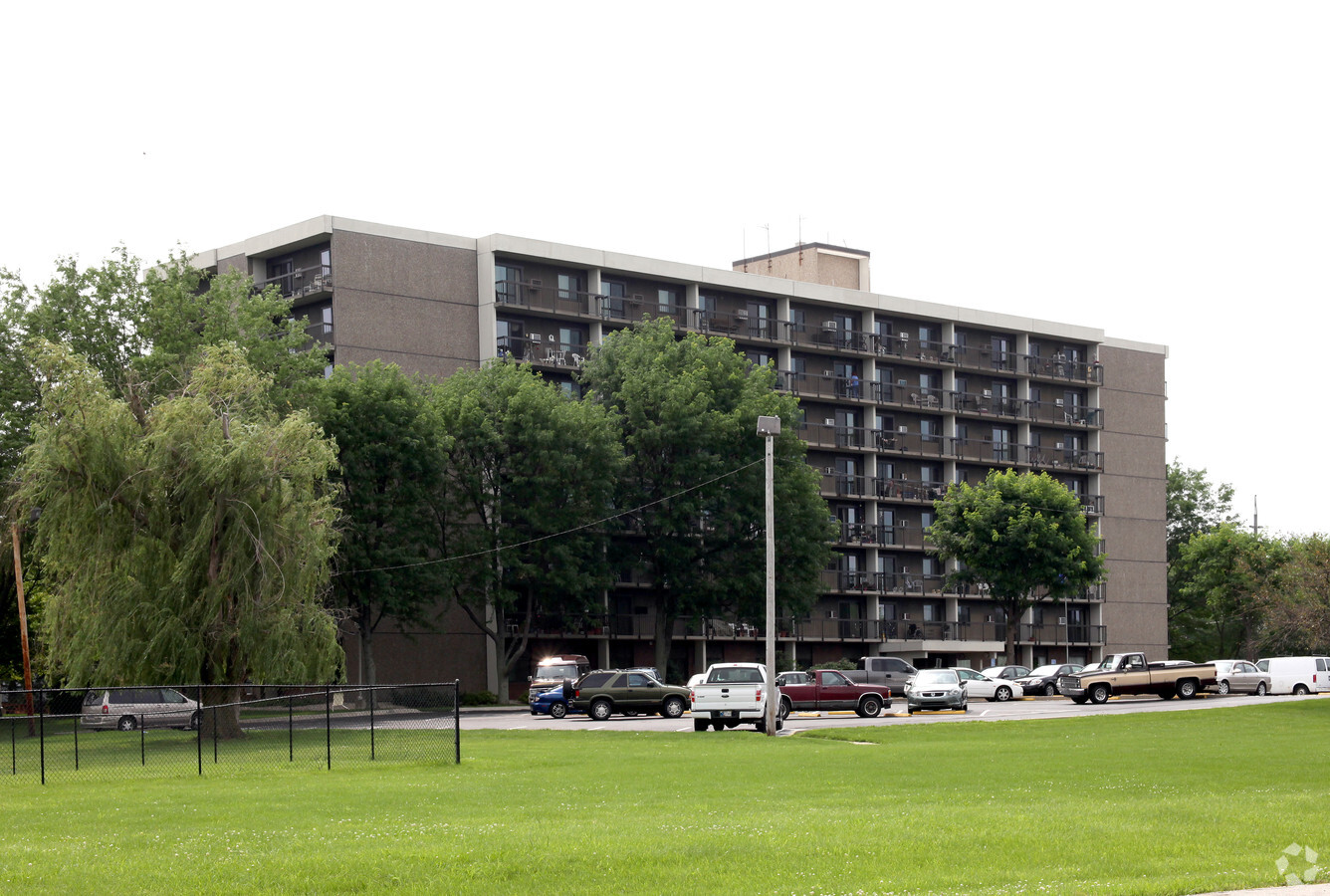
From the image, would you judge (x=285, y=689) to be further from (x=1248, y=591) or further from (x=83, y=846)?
(x=1248, y=591)

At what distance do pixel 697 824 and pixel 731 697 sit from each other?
26.1 metres

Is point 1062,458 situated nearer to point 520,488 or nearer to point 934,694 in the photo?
point 520,488

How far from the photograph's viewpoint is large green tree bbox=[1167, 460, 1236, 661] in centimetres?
11525

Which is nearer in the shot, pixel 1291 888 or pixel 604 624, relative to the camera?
pixel 1291 888

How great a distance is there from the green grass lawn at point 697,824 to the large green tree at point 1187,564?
290ft

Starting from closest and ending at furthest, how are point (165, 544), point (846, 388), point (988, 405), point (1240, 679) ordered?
point (165, 544) → point (1240, 679) → point (846, 388) → point (988, 405)

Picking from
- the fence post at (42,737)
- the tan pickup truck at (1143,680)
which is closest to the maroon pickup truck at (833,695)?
the tan pickup truck at (1143,680)

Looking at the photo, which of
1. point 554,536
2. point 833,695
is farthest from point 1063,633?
point 833,695

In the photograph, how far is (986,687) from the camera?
64812 mm

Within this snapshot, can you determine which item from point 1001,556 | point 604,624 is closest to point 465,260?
point 604,624

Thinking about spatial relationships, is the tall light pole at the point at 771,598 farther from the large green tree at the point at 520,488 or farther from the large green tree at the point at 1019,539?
the large green tree at the point at 1019,539

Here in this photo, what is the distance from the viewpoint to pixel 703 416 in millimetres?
68875

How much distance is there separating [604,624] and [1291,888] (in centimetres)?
6417

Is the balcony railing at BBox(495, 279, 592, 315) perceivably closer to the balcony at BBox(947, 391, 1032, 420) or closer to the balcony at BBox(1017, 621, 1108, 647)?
the balcony at BBox(947, 391, 1032, 420)
